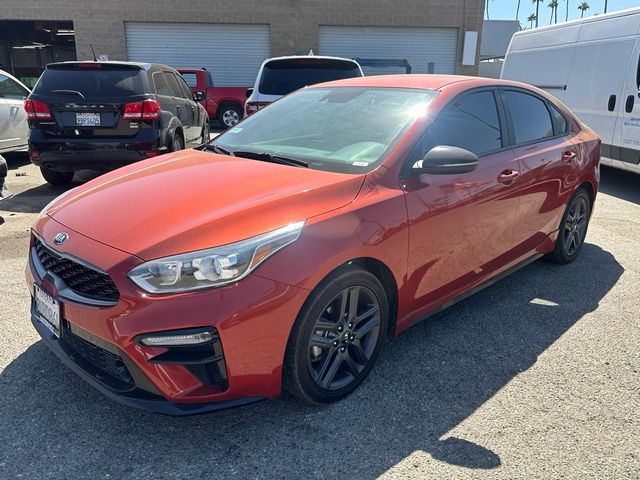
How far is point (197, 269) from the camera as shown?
217cm

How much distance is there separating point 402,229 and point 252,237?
0.88 meters

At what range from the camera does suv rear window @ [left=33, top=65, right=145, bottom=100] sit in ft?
20.9

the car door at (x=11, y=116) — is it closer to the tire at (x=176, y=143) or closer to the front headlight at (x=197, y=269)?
the tire at (x=176, y=143)

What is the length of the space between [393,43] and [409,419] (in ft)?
66.3

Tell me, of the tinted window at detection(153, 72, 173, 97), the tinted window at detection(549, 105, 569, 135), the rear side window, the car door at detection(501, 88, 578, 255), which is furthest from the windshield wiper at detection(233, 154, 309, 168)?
the tinted window at detection(153, 72, 173, 97)

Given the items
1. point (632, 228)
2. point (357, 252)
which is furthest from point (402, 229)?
point (632, 228)

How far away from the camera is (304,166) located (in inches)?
116

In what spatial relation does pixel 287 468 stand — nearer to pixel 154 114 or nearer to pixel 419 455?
pixel 419 455

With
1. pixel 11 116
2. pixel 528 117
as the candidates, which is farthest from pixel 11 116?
pixel 528 117

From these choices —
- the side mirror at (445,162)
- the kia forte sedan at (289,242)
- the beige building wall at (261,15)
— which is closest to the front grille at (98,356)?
the kia forte sedan at (289,242)

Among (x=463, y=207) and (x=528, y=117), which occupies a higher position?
(x=528, y=117)

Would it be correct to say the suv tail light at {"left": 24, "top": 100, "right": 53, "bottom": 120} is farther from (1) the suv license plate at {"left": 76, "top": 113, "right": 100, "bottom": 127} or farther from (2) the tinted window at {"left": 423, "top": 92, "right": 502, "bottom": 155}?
(2) the tinted window at {"left": 423, "top": 92, "right": 502, "bottom": 155}

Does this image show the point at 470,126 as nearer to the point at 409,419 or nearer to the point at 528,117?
the point at 528,117

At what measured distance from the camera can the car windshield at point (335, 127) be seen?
117 inches
